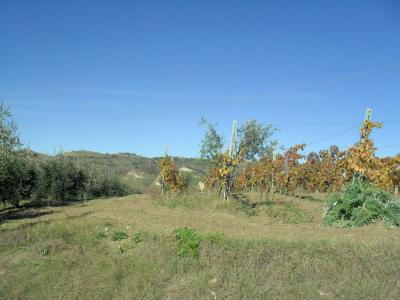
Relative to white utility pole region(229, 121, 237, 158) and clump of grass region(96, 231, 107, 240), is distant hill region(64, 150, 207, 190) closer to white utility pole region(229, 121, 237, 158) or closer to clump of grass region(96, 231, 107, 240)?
white utility pole region(229, 121, 237, 158)

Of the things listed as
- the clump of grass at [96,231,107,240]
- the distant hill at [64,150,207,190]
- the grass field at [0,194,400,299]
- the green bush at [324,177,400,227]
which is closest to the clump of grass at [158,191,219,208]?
the green bush at [324,177,400,227]

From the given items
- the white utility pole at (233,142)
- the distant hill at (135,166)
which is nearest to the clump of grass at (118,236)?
the white utility pole at (233,142)

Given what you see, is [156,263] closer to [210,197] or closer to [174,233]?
[174,233]

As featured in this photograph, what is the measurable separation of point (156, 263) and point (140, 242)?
5.17ft

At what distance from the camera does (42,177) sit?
114ft

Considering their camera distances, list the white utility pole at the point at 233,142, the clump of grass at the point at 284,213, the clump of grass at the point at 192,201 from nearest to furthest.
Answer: the clump of grass at the point at 284,213
the clump of grass at the point at 192,201
the white utility pole at the point at 233,142

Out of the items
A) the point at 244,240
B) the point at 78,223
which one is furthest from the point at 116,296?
the point at 78,223

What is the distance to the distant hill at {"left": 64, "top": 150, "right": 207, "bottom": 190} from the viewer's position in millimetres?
86331

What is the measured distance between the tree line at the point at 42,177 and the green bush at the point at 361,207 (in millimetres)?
15519

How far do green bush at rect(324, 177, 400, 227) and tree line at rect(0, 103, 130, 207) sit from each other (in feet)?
50.9

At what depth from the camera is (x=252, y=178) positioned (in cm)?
3962

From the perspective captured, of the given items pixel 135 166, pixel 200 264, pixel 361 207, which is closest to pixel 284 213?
pixel 361 207

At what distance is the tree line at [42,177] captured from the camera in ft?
72.8

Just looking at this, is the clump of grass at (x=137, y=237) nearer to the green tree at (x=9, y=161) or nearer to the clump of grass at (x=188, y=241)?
the clump of grass at (x=188, y=241)
